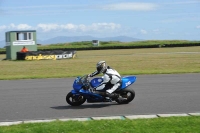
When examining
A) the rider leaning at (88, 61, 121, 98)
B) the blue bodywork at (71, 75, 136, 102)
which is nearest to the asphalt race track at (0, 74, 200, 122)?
the blue bodywork at (71, 75, 136, 102)

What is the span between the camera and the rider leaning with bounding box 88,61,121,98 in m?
11.5

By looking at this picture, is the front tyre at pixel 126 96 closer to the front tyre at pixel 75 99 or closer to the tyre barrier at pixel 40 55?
the front tyre at pixel 75 99

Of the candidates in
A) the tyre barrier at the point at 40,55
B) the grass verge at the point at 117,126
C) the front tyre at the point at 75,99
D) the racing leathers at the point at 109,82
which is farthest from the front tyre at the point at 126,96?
the tyre barrier at the point at 40,55

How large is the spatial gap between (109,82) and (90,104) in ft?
3.40

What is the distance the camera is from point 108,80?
1160 cm

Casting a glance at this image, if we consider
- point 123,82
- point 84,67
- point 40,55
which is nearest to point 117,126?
point 123,82

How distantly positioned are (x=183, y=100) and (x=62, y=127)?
513cm

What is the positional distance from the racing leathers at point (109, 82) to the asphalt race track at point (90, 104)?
497 millimetres

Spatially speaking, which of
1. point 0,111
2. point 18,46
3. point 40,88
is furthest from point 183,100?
point 18,46

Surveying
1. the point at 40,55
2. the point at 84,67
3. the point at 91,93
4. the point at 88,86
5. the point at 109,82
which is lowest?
the point at 84,67

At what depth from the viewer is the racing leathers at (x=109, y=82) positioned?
1159cm

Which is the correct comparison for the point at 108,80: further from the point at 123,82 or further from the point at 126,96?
the point at 126,96

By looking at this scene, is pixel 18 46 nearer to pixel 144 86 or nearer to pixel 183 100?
pixel 144 86

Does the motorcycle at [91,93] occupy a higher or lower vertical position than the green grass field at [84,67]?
higher
